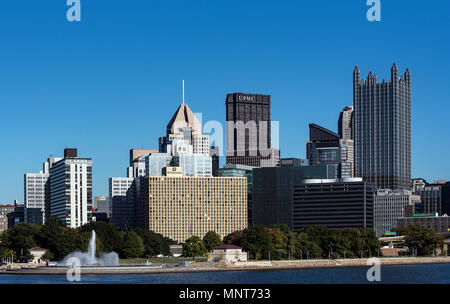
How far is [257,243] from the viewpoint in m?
130

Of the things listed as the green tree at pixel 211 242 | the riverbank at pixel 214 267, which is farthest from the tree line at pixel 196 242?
the riverbank at pixel 214 267

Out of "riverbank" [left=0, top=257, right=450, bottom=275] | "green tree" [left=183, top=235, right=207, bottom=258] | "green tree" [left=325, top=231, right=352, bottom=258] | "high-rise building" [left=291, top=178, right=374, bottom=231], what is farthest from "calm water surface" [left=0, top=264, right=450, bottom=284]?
"high-rise building" [left=291, top=178, right=374, bottom=231]

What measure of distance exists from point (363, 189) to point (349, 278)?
98979 millimetres

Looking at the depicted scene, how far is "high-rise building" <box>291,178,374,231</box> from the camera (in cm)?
19300

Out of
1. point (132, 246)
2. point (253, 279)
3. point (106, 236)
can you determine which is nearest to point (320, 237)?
point (132, 246)

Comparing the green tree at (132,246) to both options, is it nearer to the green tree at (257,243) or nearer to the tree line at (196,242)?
the tree line at (196,242)

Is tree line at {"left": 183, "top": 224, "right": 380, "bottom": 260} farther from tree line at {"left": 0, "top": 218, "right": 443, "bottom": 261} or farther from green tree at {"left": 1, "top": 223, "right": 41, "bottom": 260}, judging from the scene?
green tree at {"left": 1, "top": 223, "right": 41, "bottom": 260}

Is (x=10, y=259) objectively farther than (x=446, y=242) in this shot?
No

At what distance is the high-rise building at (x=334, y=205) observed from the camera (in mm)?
193000

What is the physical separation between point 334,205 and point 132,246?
225 feet

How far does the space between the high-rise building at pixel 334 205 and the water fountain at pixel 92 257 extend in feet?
238
